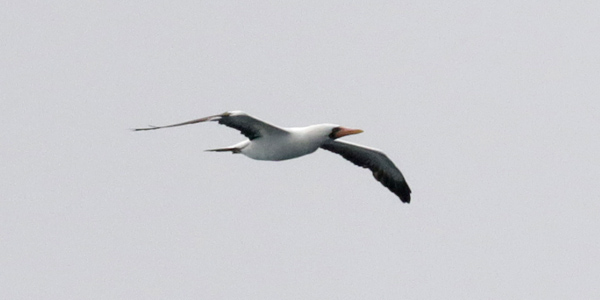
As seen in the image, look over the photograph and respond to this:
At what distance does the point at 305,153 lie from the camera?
18.6 m

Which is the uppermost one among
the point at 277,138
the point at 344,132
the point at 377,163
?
the point at 344,132

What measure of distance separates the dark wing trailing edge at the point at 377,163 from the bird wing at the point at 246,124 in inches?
94.2

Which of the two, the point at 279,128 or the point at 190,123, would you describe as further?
the point at 279,128

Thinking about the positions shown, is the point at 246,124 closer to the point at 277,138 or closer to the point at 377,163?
the point at 277,138

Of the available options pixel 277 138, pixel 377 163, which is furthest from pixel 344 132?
pixel 377 163

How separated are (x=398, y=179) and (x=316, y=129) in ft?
11.7

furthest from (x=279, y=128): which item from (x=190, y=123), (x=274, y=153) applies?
(x=190, y=123)

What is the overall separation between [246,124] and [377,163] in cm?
438

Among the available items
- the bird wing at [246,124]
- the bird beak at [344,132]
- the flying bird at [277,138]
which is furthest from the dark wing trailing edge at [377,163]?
the bird wing at [246,124]

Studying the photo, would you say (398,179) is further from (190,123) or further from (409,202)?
(190,123)

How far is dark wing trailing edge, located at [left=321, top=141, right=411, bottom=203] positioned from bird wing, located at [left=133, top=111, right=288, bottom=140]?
Result: 239 centimetres

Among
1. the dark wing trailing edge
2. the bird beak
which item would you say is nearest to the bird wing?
the bird beak

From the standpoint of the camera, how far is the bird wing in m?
16.8

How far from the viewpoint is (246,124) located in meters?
17.8
